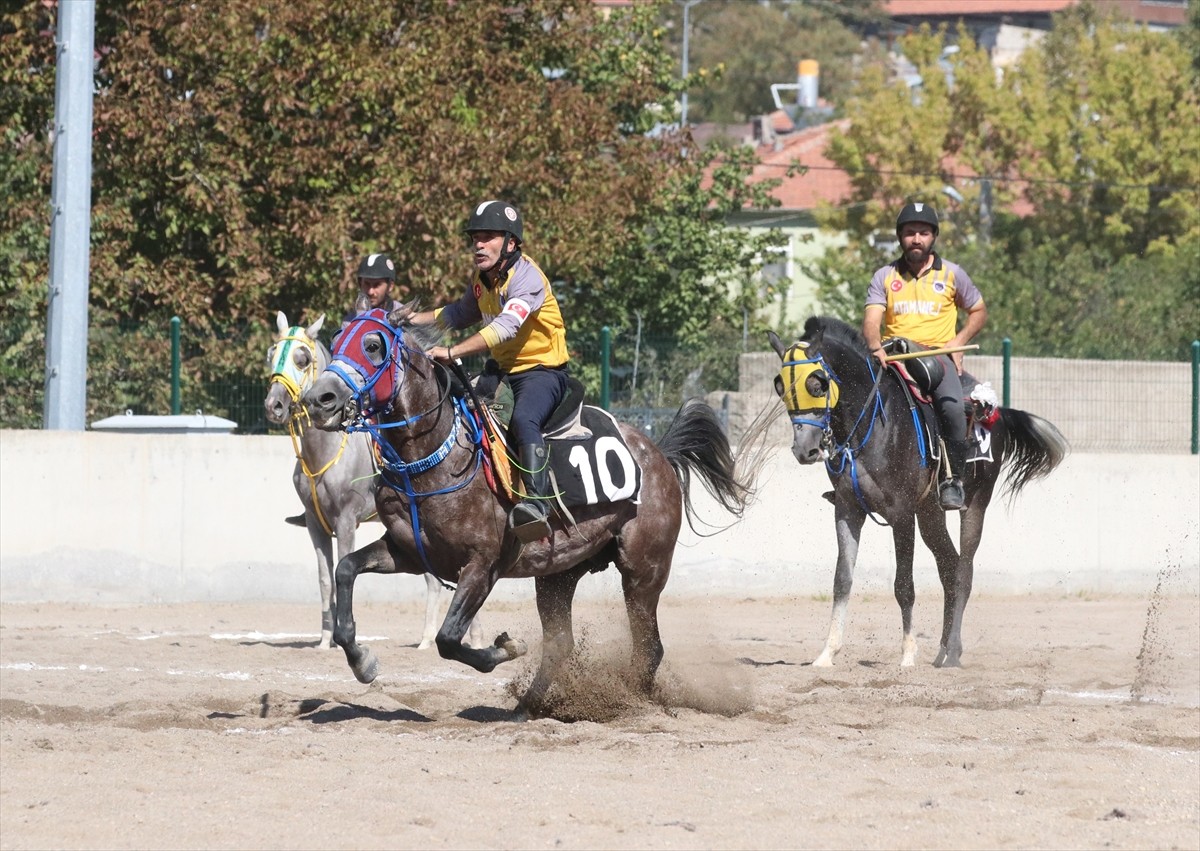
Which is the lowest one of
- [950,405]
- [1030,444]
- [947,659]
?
[947,659]

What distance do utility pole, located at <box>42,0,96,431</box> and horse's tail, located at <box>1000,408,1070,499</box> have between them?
26.5 feet

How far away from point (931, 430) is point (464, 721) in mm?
4122

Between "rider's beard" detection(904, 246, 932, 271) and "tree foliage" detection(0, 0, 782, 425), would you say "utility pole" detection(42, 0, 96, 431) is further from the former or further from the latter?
"rider's beard" detection(904, 246, 932, 271)

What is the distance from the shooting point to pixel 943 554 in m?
12.3

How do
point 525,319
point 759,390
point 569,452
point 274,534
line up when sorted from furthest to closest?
point 759,390 < point 274,534 < point 569,452 < point 525,319

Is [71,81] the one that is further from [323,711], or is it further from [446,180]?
[323,711]

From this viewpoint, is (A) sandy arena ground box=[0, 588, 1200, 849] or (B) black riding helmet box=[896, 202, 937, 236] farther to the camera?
(B) black riding helmet box=[896, 202, 937, 236]

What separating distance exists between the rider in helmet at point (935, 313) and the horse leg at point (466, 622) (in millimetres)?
3979

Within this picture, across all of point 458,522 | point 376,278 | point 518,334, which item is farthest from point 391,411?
point 376,278

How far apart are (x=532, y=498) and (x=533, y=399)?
514 millimetres

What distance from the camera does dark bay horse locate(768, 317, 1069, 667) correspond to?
11109 mm

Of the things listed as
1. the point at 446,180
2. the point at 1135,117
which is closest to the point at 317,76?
the point at 446,180

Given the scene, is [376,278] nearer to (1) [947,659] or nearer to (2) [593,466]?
(2) [593,466]

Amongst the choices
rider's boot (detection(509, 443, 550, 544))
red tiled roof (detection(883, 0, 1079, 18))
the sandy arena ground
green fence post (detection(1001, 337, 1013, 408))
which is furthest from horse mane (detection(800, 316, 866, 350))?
red tiled roof (detection(883, 0, 1079, 18))
